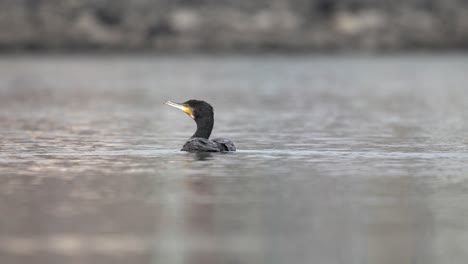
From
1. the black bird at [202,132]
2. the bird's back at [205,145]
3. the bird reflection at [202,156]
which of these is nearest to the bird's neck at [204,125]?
the black bird at [202,132]

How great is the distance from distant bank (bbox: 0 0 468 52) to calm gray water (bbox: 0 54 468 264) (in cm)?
9656

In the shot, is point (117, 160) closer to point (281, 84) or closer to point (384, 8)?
point (281, 84)

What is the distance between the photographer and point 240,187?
2541cm

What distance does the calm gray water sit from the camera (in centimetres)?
1920

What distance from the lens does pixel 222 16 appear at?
15225 centimetres

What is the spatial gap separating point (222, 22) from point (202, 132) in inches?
4792

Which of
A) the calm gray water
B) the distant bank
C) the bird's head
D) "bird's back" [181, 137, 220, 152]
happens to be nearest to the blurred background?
the calm gray water

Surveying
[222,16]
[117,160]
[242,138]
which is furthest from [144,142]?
[222,16]

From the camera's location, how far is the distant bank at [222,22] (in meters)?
150

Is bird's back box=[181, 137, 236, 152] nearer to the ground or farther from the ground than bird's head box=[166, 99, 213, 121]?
nearer to the ground

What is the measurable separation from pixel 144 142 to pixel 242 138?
299 centimetres

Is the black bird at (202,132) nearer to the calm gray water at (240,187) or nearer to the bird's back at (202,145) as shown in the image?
the bird's back at (202,145)

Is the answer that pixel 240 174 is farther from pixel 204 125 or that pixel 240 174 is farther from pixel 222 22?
pixel 222 22

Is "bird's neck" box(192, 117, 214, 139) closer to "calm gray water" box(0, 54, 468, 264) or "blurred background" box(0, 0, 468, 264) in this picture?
"calm gray water" box(0, 54, 468, 264)
